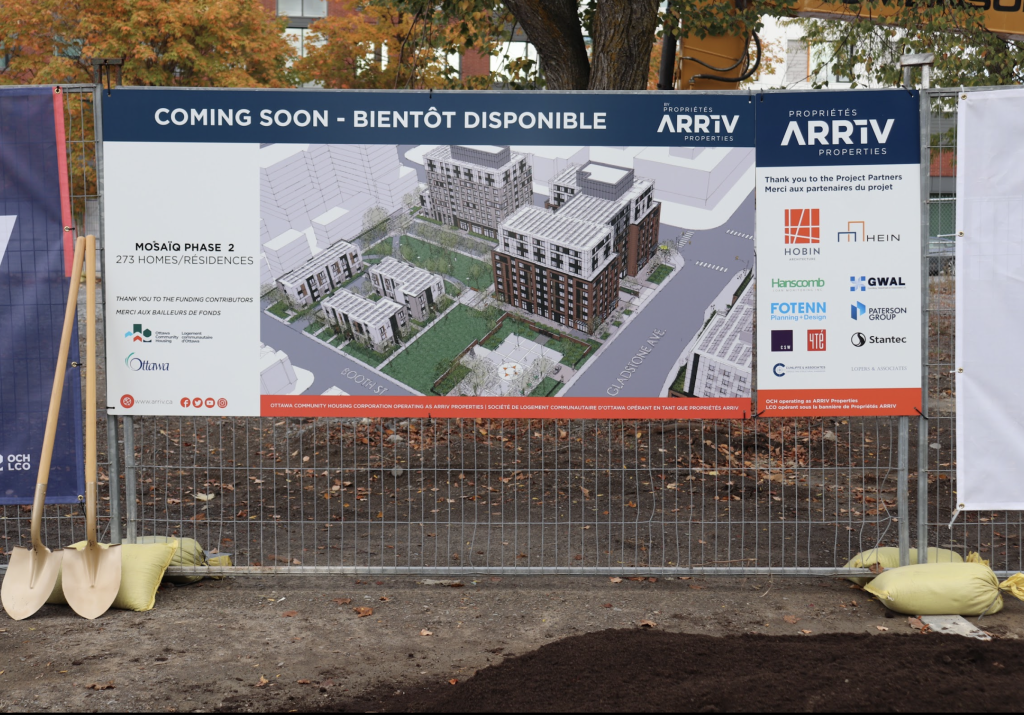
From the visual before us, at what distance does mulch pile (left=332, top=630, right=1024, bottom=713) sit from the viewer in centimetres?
363

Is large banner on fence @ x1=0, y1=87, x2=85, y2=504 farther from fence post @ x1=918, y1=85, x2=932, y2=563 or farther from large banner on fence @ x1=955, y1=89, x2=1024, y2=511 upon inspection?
large banner on fence @ x1=955, y1=89, x2=1024, y2=511

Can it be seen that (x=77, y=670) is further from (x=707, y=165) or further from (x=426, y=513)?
(x=707, y=165)

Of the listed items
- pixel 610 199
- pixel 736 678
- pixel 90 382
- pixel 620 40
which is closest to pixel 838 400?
pixel 610 199

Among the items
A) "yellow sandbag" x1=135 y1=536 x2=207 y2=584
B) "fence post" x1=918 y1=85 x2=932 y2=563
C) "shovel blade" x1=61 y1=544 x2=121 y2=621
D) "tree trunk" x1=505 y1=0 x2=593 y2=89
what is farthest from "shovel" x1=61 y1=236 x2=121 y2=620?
"tree trunk" x1=505 y1=0 x2=593 y2=89

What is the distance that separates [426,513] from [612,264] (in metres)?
2.84

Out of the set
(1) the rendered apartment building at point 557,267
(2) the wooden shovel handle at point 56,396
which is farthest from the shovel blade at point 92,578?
(1) the rendered apartment building at point 557,267

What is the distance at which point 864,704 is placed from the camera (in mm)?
3576

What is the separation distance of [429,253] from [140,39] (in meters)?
17.4

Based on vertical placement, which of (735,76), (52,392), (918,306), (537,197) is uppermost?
(735,76)

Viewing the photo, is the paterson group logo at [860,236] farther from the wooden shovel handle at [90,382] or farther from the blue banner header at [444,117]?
the wooden shovel handle at [90,382]

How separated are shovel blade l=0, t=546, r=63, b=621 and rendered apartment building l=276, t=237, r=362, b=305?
1.95 m

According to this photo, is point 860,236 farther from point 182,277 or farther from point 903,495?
point 182,277

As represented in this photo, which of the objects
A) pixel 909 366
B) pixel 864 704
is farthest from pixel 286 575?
A: pixel 909 366

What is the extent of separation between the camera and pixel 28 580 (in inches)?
194
